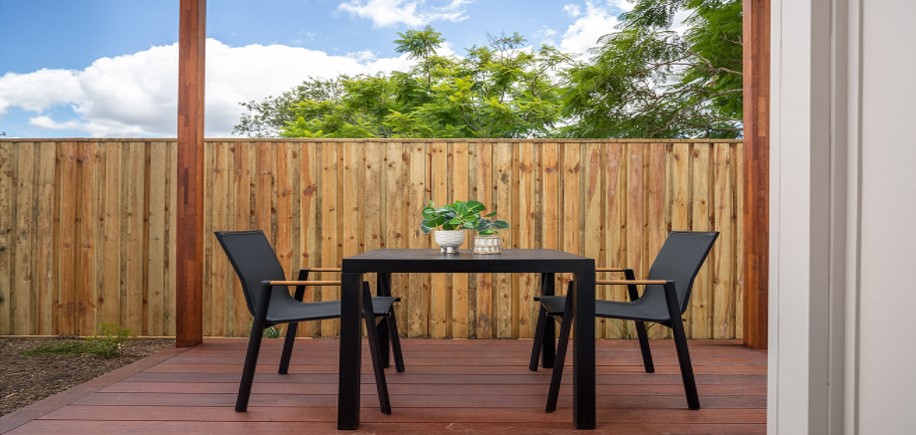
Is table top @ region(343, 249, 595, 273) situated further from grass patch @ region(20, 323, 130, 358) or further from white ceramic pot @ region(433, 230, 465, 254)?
grass patch @ region(20, 323, 130, 358)

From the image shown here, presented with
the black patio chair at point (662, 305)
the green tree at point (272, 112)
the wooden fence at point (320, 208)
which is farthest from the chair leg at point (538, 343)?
the green tree at point (272, 112)

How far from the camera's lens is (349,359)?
209cm

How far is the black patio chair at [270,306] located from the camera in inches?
87.9

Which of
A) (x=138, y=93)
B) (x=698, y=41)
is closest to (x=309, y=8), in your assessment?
(x=138, y=93)

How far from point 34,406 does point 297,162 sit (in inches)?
76.9

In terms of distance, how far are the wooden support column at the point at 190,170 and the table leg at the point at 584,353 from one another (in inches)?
97.9

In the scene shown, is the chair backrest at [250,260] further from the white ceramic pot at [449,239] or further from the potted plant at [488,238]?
the potted plant at [488,238]

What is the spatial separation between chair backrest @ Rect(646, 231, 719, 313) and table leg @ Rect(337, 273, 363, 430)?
4.58ft

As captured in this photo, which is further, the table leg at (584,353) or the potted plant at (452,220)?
the potted plant at (452,220)

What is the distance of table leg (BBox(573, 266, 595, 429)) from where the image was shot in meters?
2.07

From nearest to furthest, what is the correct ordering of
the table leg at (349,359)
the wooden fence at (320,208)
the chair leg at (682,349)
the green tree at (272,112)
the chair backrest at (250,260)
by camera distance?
the table leg at (349,359) → the chair leg at (682,349) → the chair backrest at (250,260) → the wooden fence at (320,208) → the green tree at (272,112)

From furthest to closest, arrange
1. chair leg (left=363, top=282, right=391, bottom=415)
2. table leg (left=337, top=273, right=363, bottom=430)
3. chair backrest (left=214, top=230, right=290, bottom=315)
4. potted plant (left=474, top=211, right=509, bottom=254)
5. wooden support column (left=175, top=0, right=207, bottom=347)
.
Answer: wooden support column (left=175, top=0, right=207, bottom=347) < potted plant (left=474, top=211, right=509, bottom=254) < chair backrest (left=214, top=230, right=290, bottom=315) < chair leg (left=363, top=282, right=391, bottom=415) < table leg (left=337, top=273, right=363, bottom=430)

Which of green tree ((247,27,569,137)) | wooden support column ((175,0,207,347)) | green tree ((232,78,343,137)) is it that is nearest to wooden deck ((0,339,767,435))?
wooden support column ((175,0,207,347))

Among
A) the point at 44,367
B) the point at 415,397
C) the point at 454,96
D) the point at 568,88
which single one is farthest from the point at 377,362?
the point at 454,96
